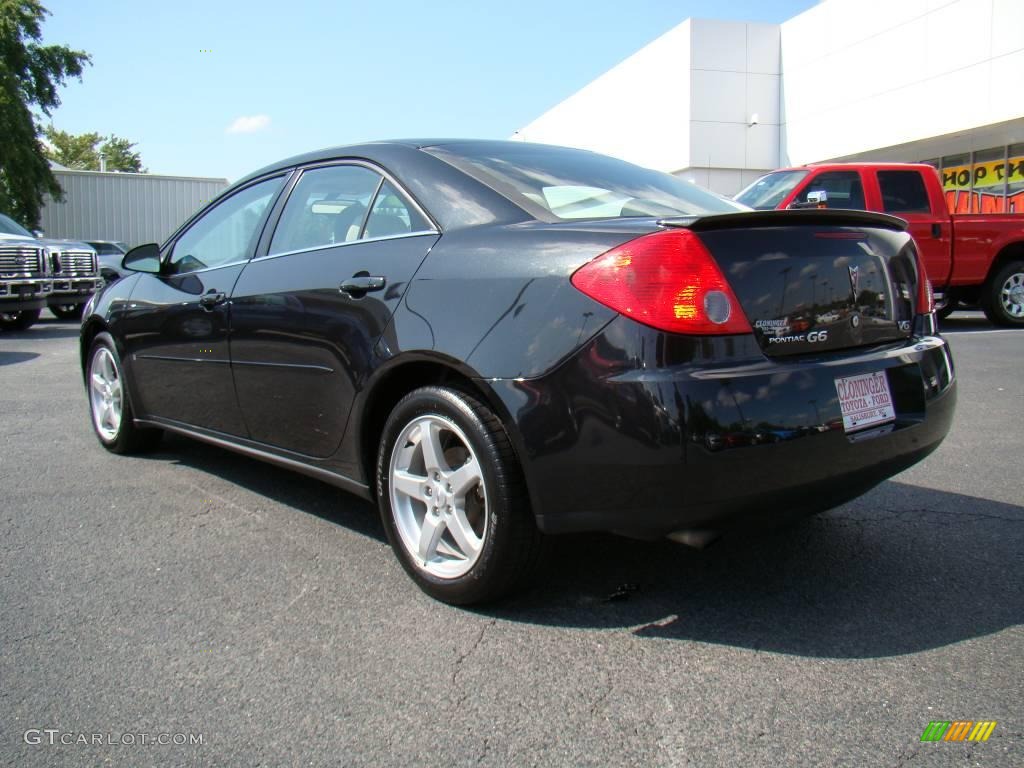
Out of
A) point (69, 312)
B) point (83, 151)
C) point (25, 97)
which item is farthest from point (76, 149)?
point (69, 312)

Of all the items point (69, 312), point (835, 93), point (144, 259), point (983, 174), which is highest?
point (835, 93)

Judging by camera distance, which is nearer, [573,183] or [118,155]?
[573,183]

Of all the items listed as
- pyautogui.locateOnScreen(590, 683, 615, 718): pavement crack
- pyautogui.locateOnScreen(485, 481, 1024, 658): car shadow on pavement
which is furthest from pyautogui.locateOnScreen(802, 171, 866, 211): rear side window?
pyautogui.locateOnScreen(590, 683, 615, 718): pavement crack

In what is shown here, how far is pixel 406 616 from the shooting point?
281 centimetres

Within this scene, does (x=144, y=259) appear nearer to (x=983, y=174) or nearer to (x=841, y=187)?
(x=841, y=187)

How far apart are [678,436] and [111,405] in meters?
3.89

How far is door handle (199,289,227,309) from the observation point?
389 cm

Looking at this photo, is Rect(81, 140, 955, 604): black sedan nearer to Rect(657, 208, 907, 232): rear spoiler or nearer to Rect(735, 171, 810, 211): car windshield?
Rect(657, 208, 907, 232): rear spoiler

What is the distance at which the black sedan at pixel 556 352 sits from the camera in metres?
2.39

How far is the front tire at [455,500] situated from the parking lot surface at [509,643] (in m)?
0.13

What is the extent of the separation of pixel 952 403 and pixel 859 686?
1.22m

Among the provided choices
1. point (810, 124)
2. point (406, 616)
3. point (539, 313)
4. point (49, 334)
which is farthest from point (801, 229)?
point (810, 124)

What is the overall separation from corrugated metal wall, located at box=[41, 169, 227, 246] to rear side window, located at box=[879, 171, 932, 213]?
87.8 feet

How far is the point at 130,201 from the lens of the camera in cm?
3228
